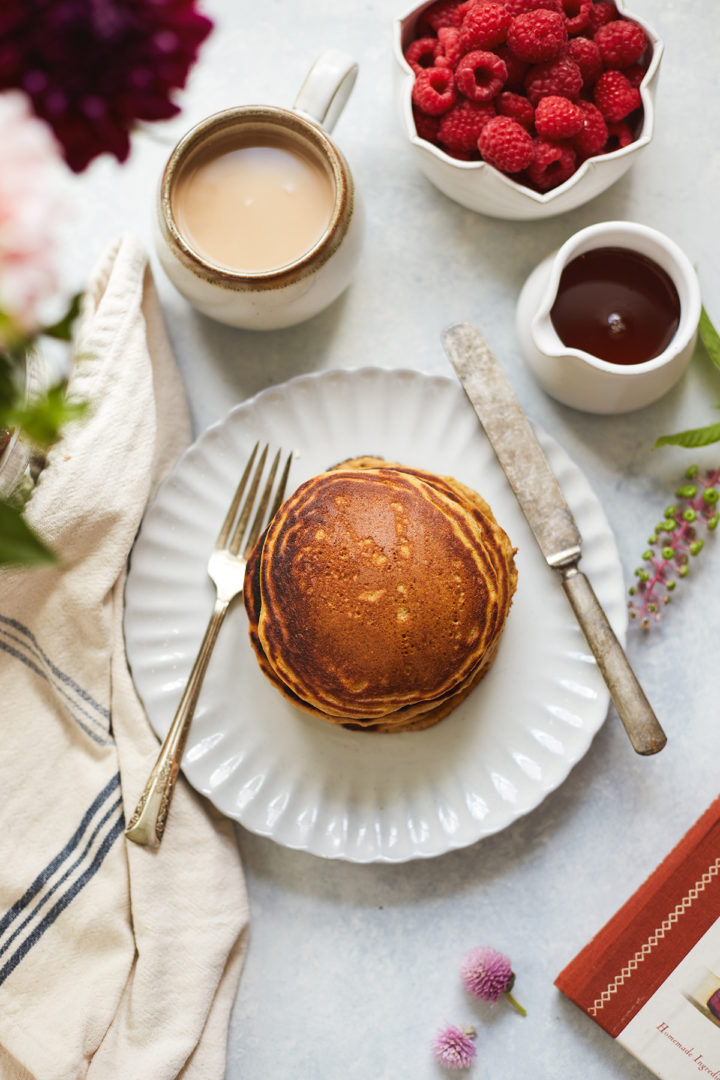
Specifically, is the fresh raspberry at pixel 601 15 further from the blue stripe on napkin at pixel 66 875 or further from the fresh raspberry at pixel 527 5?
the blue stripe on napkin at pixel 66 875

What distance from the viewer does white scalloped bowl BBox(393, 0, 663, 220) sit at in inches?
51.7

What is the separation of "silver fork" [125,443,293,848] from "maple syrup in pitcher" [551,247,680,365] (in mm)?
492

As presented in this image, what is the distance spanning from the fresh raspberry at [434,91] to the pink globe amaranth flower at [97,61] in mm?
854

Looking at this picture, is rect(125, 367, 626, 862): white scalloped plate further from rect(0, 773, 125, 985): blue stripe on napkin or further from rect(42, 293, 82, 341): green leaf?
rect(42, 293, 82, 341): green leaf

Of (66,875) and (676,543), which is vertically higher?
(676,543)

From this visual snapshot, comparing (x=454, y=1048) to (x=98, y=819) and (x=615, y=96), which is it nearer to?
(x=98, y=819)

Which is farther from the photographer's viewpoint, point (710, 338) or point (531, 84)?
point (710, 338)

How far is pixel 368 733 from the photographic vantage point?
4.59ft

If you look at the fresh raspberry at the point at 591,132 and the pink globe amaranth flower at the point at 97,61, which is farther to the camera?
the fresh raspberry at the point at 591,132

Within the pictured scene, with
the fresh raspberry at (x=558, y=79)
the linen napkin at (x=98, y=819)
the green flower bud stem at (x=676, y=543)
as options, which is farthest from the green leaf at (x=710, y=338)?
the linen napkin at (x=98, y=819)

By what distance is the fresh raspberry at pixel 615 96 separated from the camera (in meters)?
1.33

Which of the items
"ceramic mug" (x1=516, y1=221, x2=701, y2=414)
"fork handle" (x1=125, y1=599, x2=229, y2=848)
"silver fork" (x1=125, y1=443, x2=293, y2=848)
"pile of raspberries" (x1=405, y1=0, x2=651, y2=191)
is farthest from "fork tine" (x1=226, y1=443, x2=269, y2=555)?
"pile of raspberries" (x1=405, y1=0, x2=651, y2=191)

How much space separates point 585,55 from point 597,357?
430 millimetres

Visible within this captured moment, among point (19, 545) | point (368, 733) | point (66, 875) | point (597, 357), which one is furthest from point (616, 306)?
point (66, 875)
